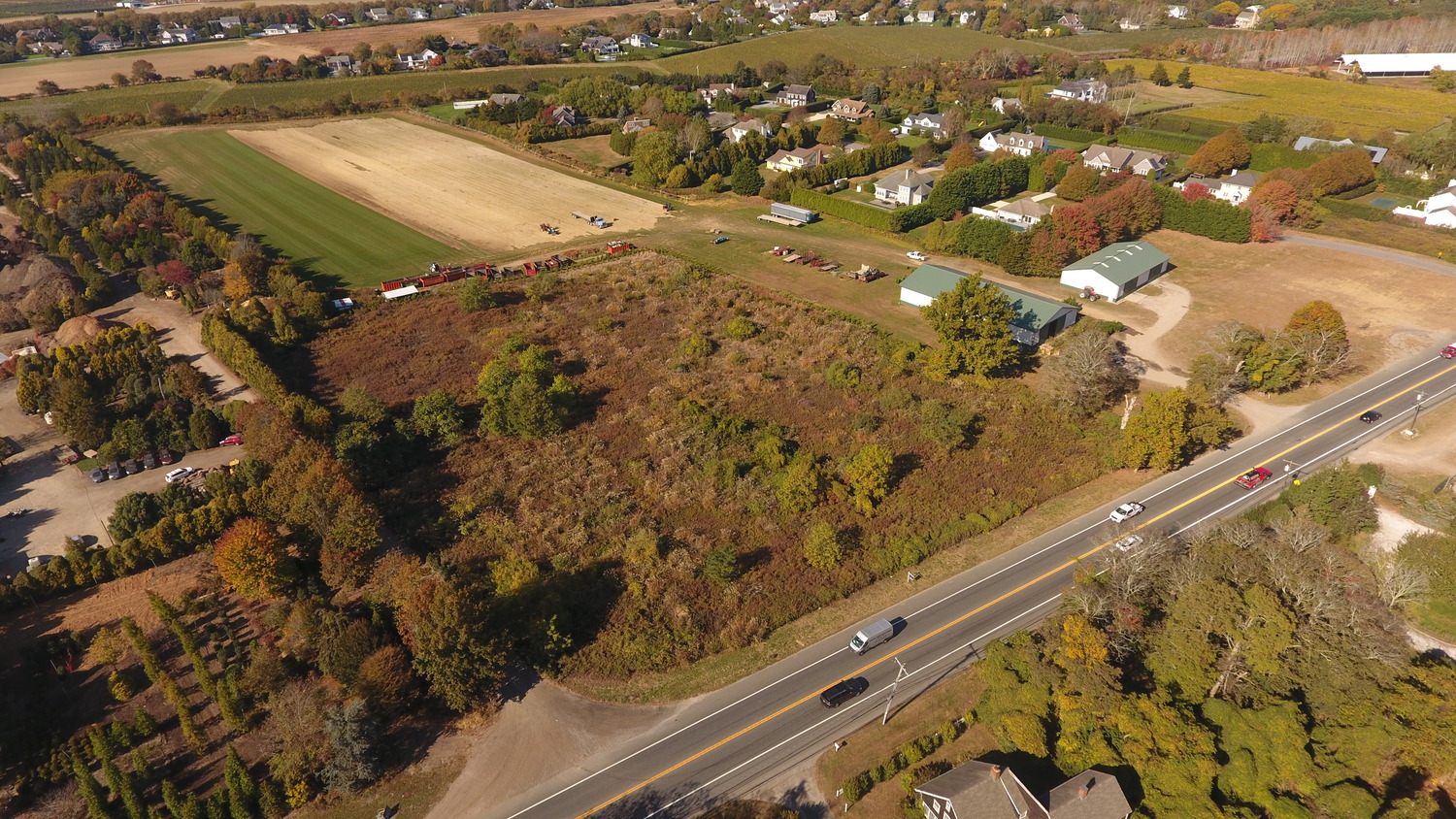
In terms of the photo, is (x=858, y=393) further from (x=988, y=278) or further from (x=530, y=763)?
(x=530, y=763)

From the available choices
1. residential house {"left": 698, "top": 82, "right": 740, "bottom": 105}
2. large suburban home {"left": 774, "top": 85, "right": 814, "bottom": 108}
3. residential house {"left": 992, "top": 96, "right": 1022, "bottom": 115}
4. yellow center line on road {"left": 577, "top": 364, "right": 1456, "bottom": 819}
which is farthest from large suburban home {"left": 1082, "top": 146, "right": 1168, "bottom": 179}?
residential house {"left": 698, "top": 82, "right": 740, "bottom": 105}

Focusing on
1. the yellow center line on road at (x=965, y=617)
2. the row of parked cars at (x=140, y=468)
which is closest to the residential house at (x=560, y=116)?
the row of parked cars at (x=140, y=468)

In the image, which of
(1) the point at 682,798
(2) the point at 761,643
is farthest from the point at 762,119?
(1) the point at 682,798

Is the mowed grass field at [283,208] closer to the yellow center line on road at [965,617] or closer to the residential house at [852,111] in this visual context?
the yellow center line on road at [965,617]

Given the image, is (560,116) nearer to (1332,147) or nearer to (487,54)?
(487,54)

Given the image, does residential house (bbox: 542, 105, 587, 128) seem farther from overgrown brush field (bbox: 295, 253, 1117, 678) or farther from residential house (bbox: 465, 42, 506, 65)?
overgrown brush field (bbox: 295, 253, 1117, 678)

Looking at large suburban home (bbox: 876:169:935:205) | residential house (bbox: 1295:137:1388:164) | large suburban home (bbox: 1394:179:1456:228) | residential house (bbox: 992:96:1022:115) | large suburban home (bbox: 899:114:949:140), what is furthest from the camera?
residential house (bbox: 992:96:1022:115)

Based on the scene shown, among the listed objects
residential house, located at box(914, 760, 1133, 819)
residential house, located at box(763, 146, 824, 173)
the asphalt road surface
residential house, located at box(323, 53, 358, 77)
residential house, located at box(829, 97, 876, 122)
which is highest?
residential house, located at box(323, 53, 358, 77)
